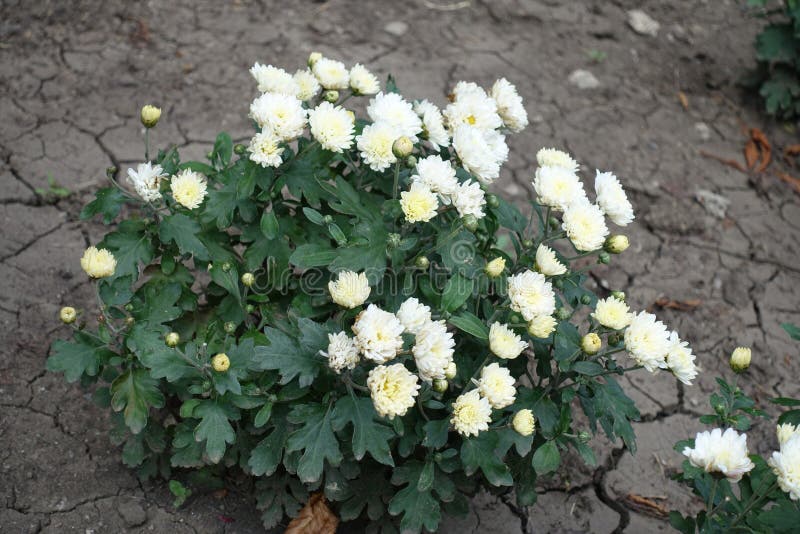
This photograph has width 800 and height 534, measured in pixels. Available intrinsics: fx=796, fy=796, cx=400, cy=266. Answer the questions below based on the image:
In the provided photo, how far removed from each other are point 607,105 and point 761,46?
3.17 feet

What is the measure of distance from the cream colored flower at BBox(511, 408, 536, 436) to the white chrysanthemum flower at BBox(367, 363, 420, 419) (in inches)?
11.9

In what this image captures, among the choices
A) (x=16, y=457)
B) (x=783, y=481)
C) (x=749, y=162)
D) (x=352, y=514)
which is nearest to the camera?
(x=783, y=481)

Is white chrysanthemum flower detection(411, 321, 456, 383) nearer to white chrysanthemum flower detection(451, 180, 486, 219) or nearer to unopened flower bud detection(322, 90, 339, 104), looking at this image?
white chrysanthemum flower detection(451, 180, 486, 219)

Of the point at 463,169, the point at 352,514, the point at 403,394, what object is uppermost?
the point at 463,169

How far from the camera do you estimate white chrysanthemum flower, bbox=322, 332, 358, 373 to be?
1.97m

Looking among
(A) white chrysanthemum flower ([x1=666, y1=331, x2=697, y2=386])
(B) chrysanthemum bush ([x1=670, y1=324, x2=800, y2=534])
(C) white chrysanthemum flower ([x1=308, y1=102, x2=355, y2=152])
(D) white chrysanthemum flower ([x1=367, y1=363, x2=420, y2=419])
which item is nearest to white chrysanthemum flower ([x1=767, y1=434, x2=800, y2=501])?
(B) chrysanthemum bush ([x1=670, y1=324, x2=800, y2=534])

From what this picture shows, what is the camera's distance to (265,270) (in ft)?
8.16

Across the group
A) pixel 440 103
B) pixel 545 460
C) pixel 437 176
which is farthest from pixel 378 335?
pixel 440 103

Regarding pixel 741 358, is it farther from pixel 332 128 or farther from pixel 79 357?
pixel 79 357

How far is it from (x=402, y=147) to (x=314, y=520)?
1180mm

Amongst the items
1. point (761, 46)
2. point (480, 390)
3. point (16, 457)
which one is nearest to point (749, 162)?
point (761, 46)

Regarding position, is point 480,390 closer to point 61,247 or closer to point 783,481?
point 783,481

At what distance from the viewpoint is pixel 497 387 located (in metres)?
2.06

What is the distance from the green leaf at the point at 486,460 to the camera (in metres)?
2.11
